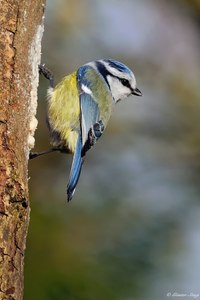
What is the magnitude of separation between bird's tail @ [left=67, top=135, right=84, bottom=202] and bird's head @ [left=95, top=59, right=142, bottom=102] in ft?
1.65

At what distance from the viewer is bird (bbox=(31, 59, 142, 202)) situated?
9.60ft

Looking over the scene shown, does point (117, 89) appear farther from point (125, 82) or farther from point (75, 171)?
point (75, 171)

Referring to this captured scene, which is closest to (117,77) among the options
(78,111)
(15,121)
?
(78,111)

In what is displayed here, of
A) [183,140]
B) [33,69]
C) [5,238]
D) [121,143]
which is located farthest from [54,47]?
[5,238]

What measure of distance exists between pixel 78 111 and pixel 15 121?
127cm

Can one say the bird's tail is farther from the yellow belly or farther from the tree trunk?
the tree trunk

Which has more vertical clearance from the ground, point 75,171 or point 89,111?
point 89,111

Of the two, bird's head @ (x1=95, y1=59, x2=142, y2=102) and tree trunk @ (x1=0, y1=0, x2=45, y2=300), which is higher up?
tree trunk @ (x1=0, y1=0, x2=45, y2=300)

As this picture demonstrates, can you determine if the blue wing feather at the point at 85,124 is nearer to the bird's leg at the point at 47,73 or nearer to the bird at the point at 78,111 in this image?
the bird at the point at 78,111

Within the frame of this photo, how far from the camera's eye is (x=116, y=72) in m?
3.31

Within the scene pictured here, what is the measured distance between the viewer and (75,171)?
2.79 meters

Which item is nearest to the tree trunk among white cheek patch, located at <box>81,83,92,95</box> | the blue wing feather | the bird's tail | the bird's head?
the bird's tail

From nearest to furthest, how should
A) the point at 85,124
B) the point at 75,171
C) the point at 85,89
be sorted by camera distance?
1. the point at 75,171
2. the point at 85,124
3. the point at 85,89

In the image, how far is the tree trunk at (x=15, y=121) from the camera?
156 centimetres
